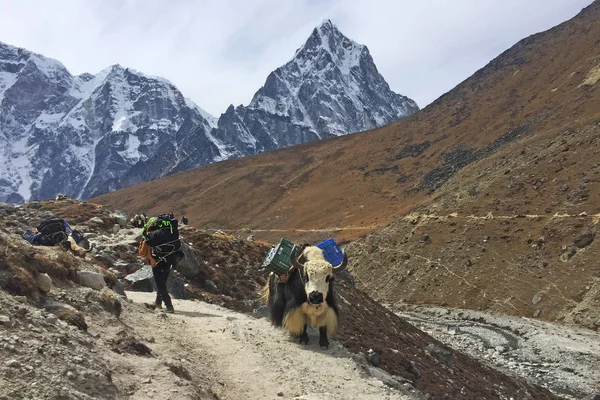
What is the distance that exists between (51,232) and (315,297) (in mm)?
6820

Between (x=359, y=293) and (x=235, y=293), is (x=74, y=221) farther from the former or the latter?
Answer: (x=359, y=293)

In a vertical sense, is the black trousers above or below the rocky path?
above

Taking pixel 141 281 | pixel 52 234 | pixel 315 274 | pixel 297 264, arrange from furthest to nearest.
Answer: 1. pixel 141 281
2. pixel 52 234
3. pixel 297 264
4. pixel 315 274

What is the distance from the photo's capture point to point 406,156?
77.9 m

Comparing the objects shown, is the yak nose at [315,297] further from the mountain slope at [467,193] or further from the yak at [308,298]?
the mountain slope at [467,193]

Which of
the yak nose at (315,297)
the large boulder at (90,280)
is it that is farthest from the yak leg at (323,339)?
the large boulder at (90,280)

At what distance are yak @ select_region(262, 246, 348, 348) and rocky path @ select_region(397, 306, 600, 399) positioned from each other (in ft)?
35.7

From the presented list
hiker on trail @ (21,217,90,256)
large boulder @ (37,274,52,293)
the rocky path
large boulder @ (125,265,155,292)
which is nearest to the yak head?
large boulder @ (37,274,52,293)

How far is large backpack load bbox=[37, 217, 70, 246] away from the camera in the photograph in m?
11.4

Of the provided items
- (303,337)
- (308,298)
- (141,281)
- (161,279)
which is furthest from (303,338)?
(141,281)

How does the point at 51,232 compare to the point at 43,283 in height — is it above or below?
above

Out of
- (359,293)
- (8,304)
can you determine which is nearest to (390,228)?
(359,293)

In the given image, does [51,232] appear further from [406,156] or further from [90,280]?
[406,156]

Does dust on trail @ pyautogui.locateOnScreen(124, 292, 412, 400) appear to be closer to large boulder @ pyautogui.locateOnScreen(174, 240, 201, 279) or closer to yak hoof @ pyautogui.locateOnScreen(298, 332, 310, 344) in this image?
yak hoof @ pyautogui.locateOnScreen(298, 332, 310, 344)
